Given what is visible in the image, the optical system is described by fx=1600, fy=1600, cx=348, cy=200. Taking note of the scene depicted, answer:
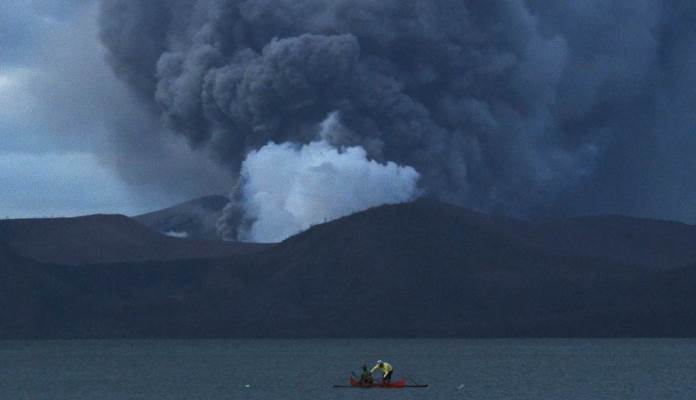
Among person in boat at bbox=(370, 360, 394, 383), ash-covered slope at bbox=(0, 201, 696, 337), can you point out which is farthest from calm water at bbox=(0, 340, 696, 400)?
ash-covered slope at bbox=(0, 201, 696, 337)

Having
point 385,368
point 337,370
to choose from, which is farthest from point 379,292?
point 385,368

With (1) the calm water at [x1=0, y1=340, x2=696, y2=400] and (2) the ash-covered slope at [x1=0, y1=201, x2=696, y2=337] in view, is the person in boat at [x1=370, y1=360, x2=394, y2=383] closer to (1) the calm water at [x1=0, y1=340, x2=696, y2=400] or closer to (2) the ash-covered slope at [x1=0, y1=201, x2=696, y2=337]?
(1) the calm water at [x1=0, y1=340, x2=696, y2=400]

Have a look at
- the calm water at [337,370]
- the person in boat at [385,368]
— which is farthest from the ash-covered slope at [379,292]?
the person in boat at [385,368]

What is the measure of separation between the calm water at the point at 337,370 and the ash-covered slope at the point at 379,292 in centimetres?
289

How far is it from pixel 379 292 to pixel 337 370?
55.8m

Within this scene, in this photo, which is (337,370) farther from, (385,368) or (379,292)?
(379,292)

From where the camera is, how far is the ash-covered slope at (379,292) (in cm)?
17712

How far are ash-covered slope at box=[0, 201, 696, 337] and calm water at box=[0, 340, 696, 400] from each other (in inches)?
114

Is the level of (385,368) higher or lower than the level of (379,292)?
lower

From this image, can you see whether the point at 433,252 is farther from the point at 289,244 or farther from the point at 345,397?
the point at 345,397

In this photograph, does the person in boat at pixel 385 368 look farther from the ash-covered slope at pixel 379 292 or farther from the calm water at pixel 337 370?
the ash-covered slope at pixel 379 292

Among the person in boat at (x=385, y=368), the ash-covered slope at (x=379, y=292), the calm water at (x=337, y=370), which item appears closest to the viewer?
the calm water at (x=337, y=370)

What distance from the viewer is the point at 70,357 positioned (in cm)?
15425

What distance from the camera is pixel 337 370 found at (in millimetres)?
124438
